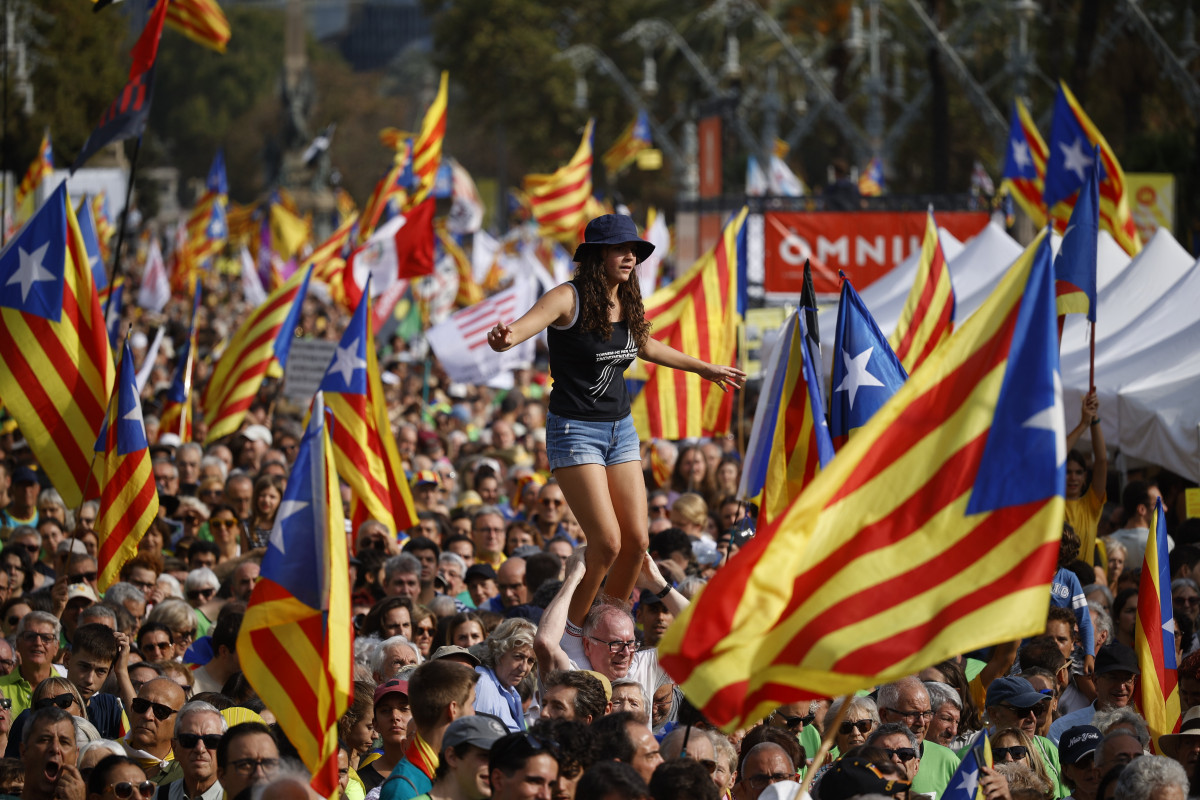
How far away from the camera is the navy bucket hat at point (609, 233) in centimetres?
564

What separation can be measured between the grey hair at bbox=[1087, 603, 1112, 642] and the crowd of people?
2 centimetres

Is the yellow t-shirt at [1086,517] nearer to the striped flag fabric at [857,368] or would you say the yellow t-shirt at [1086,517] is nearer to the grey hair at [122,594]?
the striped flag fabric at [857,368]

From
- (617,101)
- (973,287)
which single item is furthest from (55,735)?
(617,101)

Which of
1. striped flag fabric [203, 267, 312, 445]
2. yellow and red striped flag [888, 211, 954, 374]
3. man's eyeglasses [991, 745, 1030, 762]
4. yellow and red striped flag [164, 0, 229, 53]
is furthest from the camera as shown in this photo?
striped flag fabric [203, 267, 312, 445]

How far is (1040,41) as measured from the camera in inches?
1690

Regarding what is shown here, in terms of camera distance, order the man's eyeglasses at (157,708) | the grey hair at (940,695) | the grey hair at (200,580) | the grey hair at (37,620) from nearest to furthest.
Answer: the man's eyeglasses at (157,708) → the grey hair at (940,695) → the grey hair at (37,620) → the grey hair at (200,580)

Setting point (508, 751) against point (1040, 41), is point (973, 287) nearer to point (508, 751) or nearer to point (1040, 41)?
point (508, 751)

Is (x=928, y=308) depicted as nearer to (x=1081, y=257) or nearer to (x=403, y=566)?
(x=1081, y=257)

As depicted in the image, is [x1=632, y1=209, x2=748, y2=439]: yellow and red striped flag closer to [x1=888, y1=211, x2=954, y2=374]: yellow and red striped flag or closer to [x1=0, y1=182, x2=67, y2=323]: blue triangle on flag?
[x1=888, y1=211, x2=954, y2=374]: yellow and red striped flag

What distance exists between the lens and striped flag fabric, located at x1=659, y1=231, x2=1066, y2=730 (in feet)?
13.4

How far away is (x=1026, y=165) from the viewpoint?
18797 millimetres

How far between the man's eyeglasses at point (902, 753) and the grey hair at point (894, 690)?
1.84ft

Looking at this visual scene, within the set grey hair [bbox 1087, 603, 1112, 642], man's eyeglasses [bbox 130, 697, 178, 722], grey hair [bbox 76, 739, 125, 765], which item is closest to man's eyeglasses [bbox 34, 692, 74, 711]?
man's eyeglasses [bbox 130, 697, 178, 722]

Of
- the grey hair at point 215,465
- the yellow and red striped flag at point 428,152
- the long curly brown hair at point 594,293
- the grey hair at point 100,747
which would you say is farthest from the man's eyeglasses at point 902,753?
the yellow and red striped flag at point 428,152
